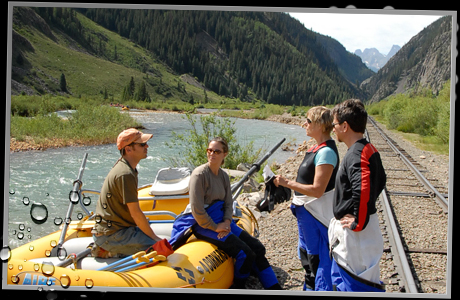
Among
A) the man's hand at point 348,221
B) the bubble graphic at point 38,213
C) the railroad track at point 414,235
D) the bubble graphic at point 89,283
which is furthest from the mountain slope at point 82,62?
the man's hand at point 348,221

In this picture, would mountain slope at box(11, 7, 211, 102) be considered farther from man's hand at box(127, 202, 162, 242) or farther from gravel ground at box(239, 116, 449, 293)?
man's hand at box(127, 202, 162, 242)

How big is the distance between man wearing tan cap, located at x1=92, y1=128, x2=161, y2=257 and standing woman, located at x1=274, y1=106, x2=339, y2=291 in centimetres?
124

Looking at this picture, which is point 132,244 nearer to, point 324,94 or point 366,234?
point 366,234

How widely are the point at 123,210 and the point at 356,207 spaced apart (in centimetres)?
196

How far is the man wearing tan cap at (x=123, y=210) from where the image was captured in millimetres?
3193

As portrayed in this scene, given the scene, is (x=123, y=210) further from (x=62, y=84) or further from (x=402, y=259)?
(x=62, y=84)

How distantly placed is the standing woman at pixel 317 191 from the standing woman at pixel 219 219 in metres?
0.58

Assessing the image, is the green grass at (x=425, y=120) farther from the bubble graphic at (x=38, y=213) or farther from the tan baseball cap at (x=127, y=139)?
the bubble graphic at (x=38, y=213)

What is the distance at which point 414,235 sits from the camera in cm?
558

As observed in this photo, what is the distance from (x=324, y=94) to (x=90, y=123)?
3069cm

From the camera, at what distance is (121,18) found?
75.8m

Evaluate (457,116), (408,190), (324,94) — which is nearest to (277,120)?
(324,94)

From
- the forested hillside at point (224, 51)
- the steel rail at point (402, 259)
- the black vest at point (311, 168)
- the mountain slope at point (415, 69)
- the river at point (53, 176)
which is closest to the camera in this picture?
the black vest at point (311, 168)

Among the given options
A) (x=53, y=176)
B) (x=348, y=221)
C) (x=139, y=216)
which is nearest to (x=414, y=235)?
(x=348, y=221)
